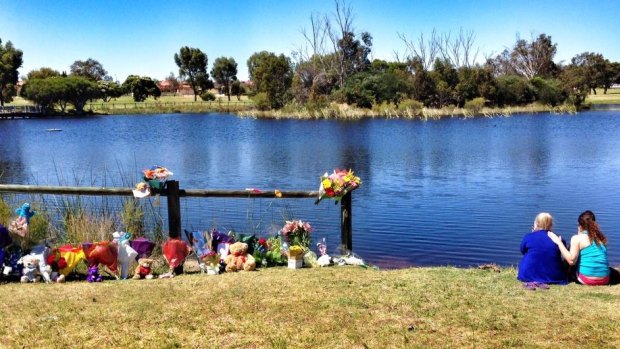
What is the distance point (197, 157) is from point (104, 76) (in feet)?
428

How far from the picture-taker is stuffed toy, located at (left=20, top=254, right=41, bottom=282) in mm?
8094

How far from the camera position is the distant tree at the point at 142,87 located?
11819 centimetres

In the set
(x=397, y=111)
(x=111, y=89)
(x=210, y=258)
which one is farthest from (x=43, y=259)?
(x=111, y=89)

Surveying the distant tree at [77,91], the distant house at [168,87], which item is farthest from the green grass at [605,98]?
the distant house at [168,87]

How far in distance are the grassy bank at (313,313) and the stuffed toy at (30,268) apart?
211mm

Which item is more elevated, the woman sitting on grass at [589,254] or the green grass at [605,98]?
the green grass at [605,98]

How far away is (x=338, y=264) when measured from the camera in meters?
9.12

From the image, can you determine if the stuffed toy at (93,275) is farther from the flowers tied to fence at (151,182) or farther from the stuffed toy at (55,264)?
the flowers tied to fence at (151,182)

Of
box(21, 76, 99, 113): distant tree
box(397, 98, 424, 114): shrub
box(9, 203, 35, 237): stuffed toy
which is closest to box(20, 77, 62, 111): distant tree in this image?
box(21, 76, 99, 113): distant tree

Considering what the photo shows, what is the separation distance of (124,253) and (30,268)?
1.25 metres

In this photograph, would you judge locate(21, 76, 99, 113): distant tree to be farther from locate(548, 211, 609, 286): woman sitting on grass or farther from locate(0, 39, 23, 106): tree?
locate(548, 211, 609, 286): woman sitting on grass

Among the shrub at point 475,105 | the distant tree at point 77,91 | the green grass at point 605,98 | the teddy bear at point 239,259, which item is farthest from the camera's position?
the distant tree at point 77,91

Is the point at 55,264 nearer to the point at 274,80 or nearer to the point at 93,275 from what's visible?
the point at 93,275

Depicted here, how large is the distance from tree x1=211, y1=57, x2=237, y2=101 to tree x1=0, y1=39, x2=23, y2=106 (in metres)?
41.2
